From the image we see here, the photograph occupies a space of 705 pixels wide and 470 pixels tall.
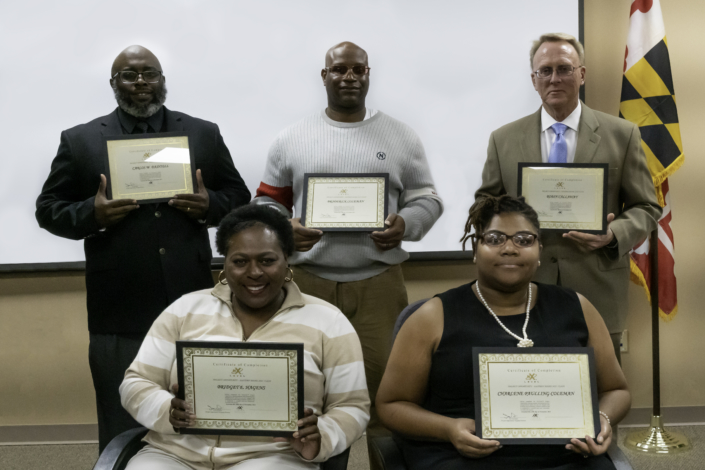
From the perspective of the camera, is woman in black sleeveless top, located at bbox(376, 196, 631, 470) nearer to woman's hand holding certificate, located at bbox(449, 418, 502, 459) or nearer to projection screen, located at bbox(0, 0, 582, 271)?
woman's hand holding certificate, located at bbox(449, 418, 502, 459)

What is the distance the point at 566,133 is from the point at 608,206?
34cm

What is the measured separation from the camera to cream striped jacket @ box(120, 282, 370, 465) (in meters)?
1.89

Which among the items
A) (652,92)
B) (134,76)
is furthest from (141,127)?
(652,92)

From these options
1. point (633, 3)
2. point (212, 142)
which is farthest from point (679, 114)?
point (212, 142)

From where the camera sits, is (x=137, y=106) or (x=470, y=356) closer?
(x=470, y=356)

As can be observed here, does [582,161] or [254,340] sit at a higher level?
[582,161]

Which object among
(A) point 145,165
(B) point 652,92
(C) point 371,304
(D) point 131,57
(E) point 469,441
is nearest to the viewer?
(E) point 469,441

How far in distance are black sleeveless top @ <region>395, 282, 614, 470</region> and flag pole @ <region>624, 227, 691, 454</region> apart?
5.88 feet

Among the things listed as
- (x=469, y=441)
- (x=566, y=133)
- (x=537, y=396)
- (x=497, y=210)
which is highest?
(x=566, y=133)

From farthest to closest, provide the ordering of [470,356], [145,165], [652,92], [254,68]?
[254,68]
[652,92]
[145,165]
[470,356]

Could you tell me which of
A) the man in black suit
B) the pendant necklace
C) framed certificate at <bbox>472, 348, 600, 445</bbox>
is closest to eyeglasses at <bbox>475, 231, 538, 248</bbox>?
the pendant necklace

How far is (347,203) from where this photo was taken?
261 centimetres

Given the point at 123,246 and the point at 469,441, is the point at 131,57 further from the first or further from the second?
the point at 469,441

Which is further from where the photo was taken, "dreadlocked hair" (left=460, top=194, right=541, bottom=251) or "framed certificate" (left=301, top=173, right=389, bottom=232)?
"framed certificate" (left=301, top=173, right=389, bottom=232)
